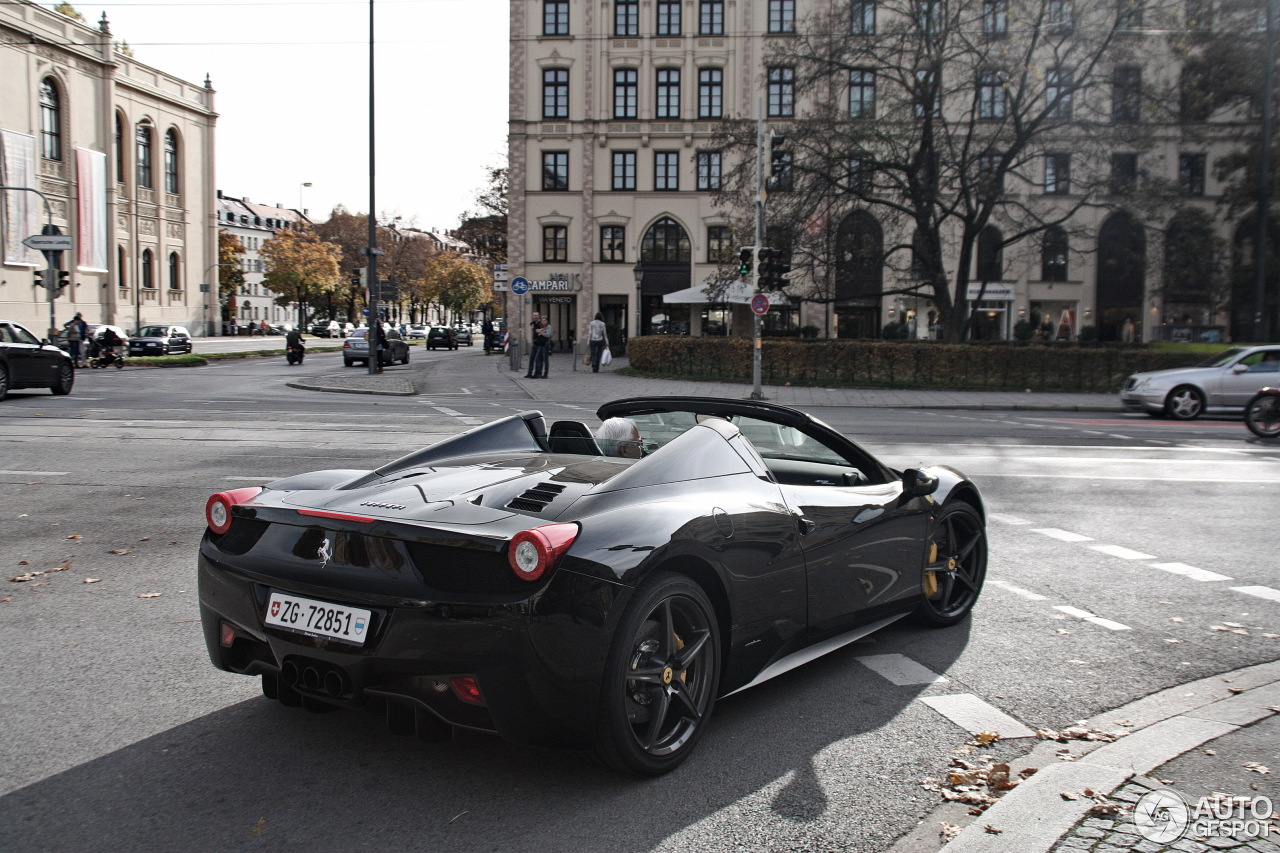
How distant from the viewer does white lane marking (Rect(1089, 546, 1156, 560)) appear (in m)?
7.23

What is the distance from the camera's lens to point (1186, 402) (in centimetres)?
2094

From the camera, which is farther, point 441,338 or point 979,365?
point 441,338

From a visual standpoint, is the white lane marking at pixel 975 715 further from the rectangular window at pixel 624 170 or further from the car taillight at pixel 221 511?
the rectangular window at pixel 624 170

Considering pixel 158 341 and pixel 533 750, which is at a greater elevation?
pixel 158 341

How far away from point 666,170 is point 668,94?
3.45m

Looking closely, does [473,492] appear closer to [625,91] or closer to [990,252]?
[990,252]

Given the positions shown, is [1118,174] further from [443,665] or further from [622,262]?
[443,665]

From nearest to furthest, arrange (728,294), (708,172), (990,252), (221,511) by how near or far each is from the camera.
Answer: (221,511) → (990,252) → (728,294) → (708,172)

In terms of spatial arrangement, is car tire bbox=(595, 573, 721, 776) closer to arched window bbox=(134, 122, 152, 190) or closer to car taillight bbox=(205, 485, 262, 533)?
car taillight bbox=(205, 485, 262, 533)

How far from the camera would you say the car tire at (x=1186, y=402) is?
20.9 m

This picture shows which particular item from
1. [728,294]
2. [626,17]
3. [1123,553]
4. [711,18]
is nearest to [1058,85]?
[728,294]

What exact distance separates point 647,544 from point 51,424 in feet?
48.8

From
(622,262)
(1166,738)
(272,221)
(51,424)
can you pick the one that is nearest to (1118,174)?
(622,262)

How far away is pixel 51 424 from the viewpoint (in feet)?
50.7
